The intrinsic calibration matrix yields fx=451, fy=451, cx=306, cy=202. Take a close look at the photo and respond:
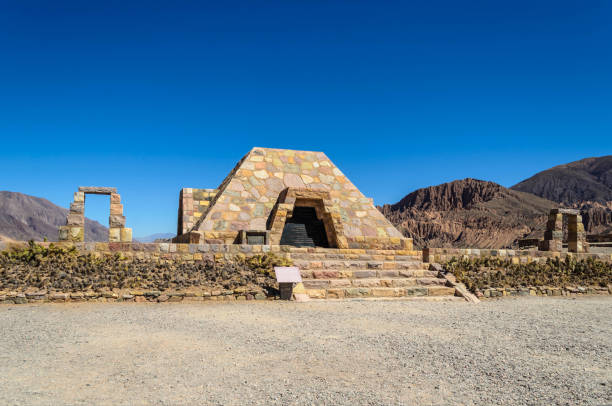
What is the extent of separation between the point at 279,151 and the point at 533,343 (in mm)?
10928

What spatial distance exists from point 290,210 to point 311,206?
998 millimetres

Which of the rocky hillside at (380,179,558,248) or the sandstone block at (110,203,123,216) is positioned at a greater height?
the rocky hillside at (380,179,558,248)

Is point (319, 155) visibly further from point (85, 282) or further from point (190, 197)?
point (85, 282)

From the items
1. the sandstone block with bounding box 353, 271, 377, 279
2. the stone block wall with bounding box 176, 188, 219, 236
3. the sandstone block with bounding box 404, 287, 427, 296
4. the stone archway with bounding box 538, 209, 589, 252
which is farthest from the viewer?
the stone block wall with bounding box 176, 188, 219, 236

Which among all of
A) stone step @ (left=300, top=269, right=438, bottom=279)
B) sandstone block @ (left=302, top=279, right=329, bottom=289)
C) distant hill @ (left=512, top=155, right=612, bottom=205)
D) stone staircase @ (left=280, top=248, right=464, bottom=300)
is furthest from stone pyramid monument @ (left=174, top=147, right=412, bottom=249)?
distant hill @ (left=512, top=155, right=612, bottom=205)

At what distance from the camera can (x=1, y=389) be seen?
3.46 metres

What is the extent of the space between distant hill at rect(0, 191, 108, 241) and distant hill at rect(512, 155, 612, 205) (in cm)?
10253

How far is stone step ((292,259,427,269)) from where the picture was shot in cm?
1019

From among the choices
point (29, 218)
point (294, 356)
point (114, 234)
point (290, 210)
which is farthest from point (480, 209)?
point (29, 218)

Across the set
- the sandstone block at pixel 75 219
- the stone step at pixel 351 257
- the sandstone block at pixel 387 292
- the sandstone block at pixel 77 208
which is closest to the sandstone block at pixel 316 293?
the sandstone block at pixel 387 292

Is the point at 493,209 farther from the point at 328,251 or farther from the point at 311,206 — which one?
the point at 328,251

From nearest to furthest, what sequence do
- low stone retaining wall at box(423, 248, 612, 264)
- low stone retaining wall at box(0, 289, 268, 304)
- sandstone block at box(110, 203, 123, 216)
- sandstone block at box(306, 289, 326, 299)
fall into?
low stone retaining wall at box(0, 289, 268, 304)
sandstone block at box(306, 289, 326, 299)
sandstone block at box(110, 203, 123, 216)
low stone retaining wall at box(423, 248, 612, 264)

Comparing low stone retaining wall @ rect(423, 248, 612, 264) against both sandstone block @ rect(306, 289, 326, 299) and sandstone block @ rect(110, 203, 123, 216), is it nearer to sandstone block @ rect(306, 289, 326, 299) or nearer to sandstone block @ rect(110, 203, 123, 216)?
sandstone block @ rect(306, 289, 326, 299)

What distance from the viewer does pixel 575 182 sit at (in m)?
104
